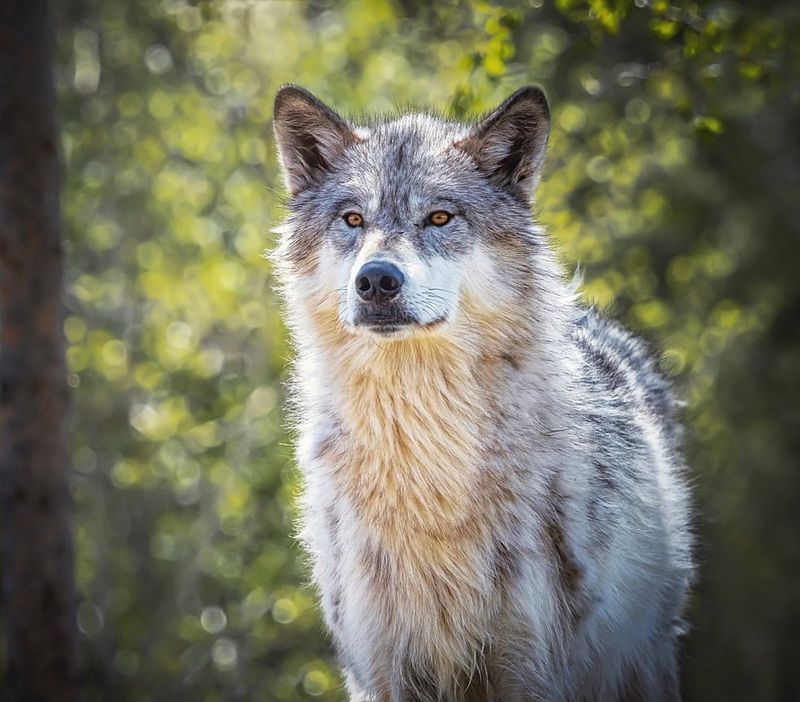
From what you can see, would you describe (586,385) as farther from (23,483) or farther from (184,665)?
(184,665)

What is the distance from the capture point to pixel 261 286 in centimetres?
1171

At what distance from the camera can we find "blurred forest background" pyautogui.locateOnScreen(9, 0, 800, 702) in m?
10.9

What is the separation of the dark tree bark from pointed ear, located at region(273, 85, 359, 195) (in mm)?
2242

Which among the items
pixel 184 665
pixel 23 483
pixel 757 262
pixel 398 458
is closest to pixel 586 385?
pixel 398 458

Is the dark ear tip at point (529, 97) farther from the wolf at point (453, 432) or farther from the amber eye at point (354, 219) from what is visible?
the amber eye at point (354, 219)

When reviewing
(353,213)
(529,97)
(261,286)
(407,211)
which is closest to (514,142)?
(529,97)

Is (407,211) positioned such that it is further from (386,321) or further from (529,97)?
(529,97)

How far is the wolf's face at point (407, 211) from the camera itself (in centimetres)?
492

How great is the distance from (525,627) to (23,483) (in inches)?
146

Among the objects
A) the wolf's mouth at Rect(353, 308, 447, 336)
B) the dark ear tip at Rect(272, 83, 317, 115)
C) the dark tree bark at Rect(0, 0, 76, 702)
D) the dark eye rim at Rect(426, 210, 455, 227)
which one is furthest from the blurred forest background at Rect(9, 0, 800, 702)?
the wolf's mouth at Rect(353, 308, 447, 336)

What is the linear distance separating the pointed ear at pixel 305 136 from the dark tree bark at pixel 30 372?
2242mm

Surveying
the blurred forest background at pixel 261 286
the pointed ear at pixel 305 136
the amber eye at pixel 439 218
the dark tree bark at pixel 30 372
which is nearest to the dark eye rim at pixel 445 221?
the amber eye at pixel 439 218

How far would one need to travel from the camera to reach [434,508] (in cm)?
503

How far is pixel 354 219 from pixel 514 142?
84 cm
